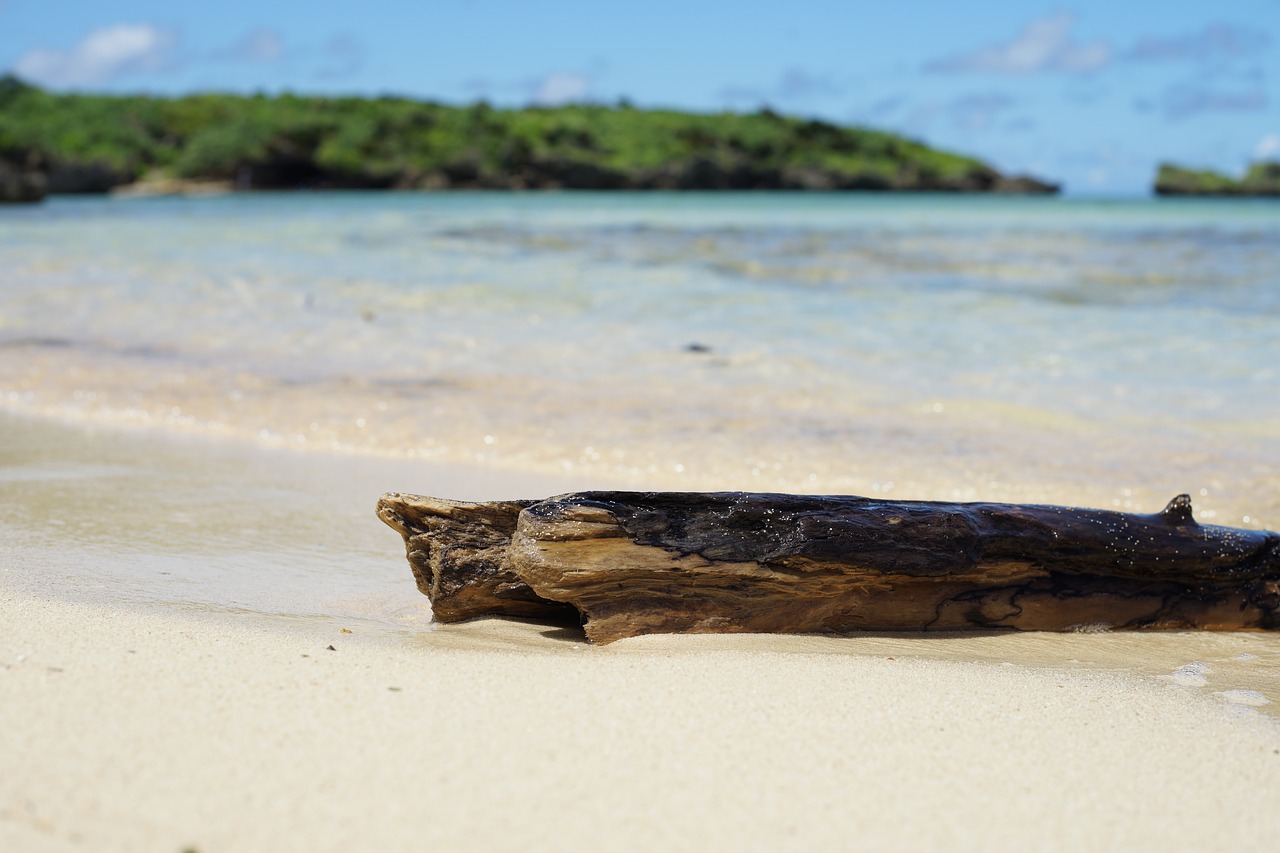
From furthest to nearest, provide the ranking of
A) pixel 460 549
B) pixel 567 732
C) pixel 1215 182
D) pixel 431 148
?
pixel 1215 182 < pixel 431 148 < pixel 460 549 < pixel 567 732

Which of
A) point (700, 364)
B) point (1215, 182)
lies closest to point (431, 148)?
point (1215, 182)

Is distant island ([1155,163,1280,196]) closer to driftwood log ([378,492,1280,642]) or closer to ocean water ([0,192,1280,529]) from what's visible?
ocean water ([0,192,1280,529])

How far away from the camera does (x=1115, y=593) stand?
136 inches

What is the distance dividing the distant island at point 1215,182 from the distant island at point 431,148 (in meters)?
13.1

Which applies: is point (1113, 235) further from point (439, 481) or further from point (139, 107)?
point (139, 107)

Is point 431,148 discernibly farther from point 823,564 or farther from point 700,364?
point 823,564

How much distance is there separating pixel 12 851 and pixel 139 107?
89.9m

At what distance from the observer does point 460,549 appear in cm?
322

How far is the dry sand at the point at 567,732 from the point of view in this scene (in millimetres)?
1968

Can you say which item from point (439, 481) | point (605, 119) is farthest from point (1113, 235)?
point (605, 119)

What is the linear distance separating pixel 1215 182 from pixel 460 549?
310 feet

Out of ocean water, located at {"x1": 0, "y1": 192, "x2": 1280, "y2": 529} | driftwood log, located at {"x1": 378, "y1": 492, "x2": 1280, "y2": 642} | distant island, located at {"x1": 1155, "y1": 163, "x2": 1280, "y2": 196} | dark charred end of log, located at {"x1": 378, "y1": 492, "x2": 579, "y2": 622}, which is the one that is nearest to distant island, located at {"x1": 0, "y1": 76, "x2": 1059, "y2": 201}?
distant island, located at {"x1": 1155, "y1": 163, "x2": 1280, "y2": 196}

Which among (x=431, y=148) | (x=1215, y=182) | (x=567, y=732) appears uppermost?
(x=1215, y=182)

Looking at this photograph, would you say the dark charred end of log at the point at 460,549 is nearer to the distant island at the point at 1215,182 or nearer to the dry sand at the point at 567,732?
the dry sand at the point at 567,732
